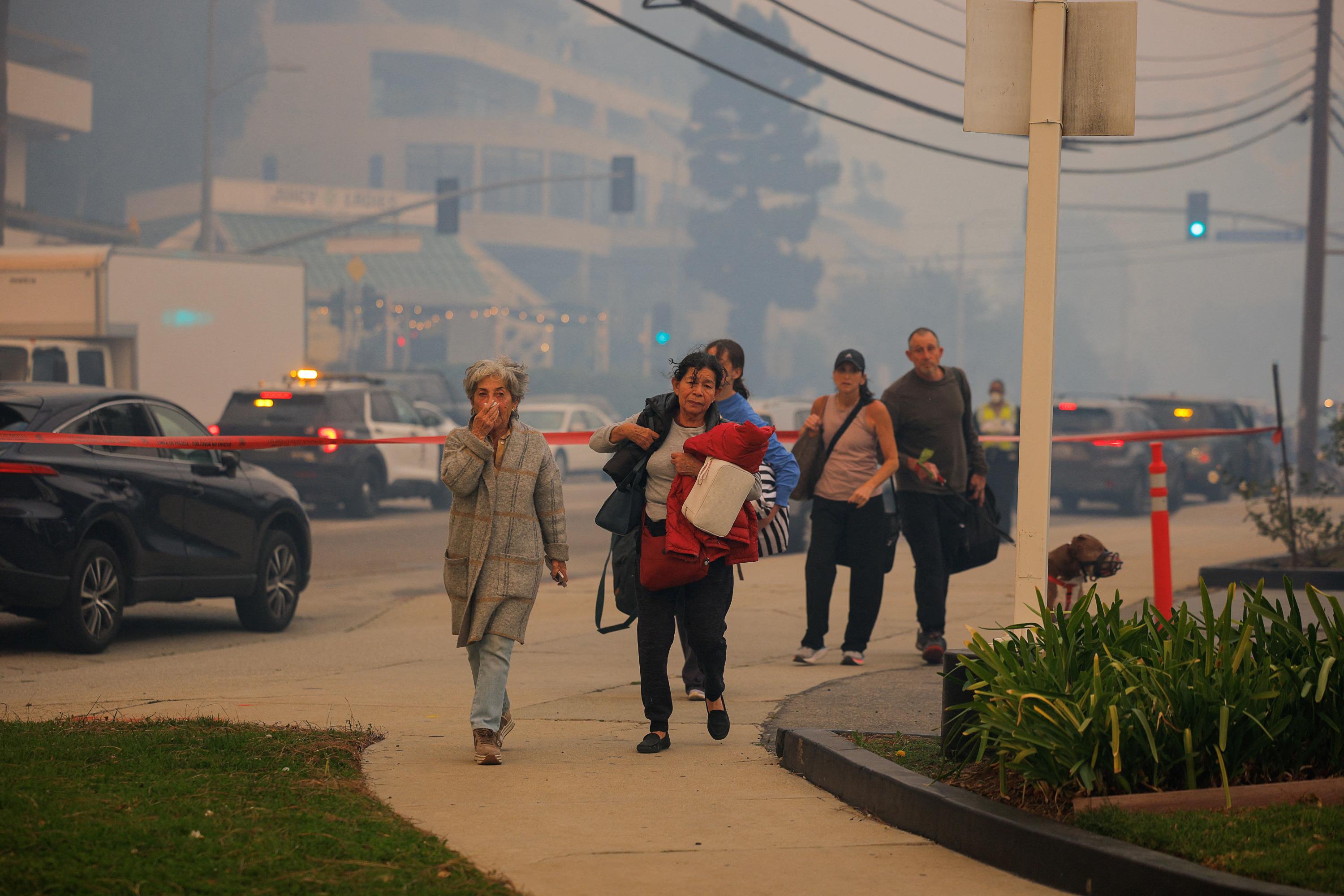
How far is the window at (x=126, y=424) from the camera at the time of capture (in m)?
10.1

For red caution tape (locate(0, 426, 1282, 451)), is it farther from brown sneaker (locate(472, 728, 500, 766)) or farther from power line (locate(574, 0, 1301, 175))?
power line (locate(574, 0, 1301, 175))

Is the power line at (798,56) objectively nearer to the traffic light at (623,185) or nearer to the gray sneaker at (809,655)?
the gray sneaker at (809,655)

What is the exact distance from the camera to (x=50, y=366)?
63.0 ft

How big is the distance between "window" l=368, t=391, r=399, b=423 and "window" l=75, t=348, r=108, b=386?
12.0 feet

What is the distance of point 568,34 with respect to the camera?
140 meters

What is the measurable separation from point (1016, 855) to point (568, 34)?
142 meters

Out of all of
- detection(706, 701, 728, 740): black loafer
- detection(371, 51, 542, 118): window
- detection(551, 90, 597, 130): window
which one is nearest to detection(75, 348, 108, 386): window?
detection(706, 701, 728, 740): black loafer

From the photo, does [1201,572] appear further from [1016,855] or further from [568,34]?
[568,34]

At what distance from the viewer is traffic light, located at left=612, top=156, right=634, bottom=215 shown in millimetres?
39188

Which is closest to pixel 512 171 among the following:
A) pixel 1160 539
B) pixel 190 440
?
pixel 190 440

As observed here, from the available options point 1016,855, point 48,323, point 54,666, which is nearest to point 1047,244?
point 1016,855

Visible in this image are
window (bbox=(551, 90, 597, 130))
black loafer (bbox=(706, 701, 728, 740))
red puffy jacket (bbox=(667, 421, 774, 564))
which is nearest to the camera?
red puffy jacket (bbox=(667, 421, 774, 564))

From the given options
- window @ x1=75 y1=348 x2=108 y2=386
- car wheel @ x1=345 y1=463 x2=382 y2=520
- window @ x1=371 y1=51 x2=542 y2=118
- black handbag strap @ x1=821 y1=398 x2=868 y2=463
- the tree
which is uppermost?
window @ x1=371 y1=51 x2=542 y2=118

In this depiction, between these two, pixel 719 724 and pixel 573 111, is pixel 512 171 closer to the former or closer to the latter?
pixel 573 111
